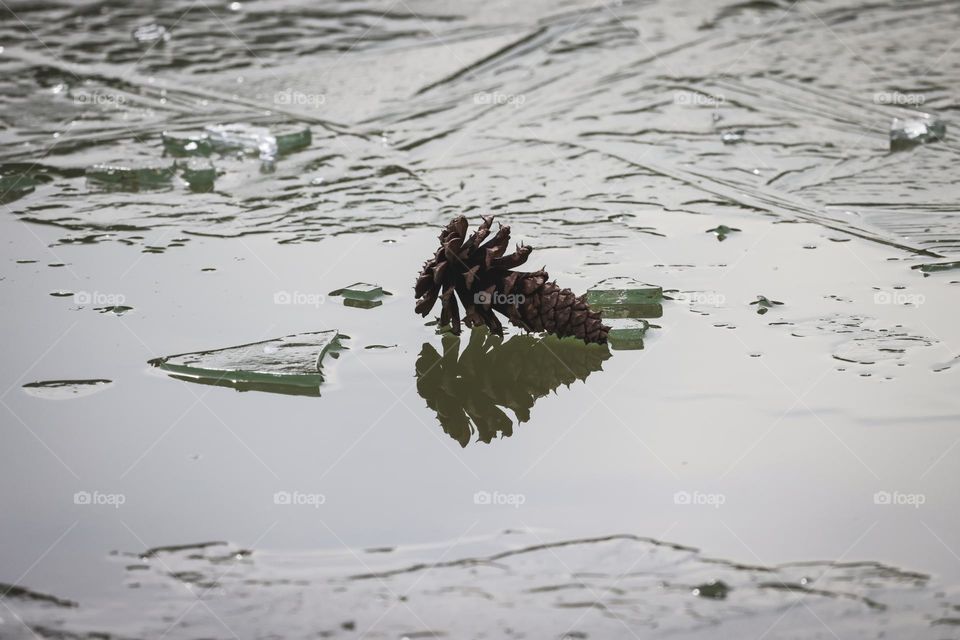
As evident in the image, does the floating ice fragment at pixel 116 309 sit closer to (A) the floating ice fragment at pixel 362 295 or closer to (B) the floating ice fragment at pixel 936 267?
(A) the floating ice fragment at pixel 362 295

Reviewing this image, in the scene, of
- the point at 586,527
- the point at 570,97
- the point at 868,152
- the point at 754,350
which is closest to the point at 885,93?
the point at 868,152

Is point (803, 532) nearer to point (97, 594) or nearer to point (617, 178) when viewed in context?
point (97, 594)

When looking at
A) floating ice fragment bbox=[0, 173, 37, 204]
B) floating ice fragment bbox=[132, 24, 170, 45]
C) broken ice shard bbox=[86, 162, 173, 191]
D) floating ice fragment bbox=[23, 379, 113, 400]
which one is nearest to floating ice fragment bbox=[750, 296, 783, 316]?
floating ice fragment bbox=[23, 379, 113, 400]

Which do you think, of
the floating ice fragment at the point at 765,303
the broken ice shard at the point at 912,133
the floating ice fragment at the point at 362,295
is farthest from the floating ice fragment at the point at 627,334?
the broken ice shard at the point at 912,133

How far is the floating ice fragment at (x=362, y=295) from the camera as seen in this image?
190 cm

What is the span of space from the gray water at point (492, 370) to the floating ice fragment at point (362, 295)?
0.03m

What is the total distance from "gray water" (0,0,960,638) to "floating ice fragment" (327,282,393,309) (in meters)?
0.03

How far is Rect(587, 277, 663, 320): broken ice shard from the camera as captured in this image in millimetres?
1829

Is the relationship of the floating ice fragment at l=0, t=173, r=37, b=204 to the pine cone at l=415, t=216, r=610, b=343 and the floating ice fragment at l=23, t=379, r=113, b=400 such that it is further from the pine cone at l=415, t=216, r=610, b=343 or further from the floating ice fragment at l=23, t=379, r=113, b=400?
the pine cone at l=415, t=216, r=610, b=343

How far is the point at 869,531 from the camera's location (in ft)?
4.24

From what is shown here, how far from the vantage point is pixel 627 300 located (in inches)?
72.6

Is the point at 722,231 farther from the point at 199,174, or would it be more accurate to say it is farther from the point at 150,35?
the point at 150,35

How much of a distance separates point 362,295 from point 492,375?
0.35 meters

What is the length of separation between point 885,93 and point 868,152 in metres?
0.48
